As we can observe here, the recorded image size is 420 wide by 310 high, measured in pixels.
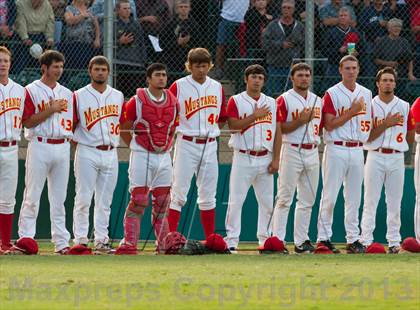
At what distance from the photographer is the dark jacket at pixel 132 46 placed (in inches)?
605

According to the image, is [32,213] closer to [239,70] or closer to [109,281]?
[109,281]

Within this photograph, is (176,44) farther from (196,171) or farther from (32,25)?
(196,171)

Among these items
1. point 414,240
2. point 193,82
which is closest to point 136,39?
point 193,82

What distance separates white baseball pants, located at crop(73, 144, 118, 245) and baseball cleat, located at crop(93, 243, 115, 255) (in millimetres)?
47

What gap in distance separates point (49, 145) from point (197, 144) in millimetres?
1664

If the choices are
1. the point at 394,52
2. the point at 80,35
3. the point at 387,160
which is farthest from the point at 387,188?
the point at 80,35

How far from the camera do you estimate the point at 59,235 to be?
1284 centimetres

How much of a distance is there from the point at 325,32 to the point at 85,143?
439 cm

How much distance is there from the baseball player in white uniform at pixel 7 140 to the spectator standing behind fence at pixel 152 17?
3.34 metres

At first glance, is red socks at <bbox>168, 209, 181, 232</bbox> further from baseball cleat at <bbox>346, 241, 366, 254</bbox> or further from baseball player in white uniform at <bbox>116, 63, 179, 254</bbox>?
baseball cleat at <bbox>346, 241, 366, 254</bbox>

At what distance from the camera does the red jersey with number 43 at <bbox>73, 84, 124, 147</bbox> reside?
13.0 metres

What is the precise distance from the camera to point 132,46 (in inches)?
613

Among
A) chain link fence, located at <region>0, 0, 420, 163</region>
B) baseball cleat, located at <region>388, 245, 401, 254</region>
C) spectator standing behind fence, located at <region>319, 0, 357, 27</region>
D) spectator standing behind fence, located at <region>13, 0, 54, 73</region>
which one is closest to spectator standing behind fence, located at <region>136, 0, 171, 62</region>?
chain link fence, located at <region>0, 0, 420, 163</region>

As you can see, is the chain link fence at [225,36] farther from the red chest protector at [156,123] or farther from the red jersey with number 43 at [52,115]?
the red chest protector at [156,123]
